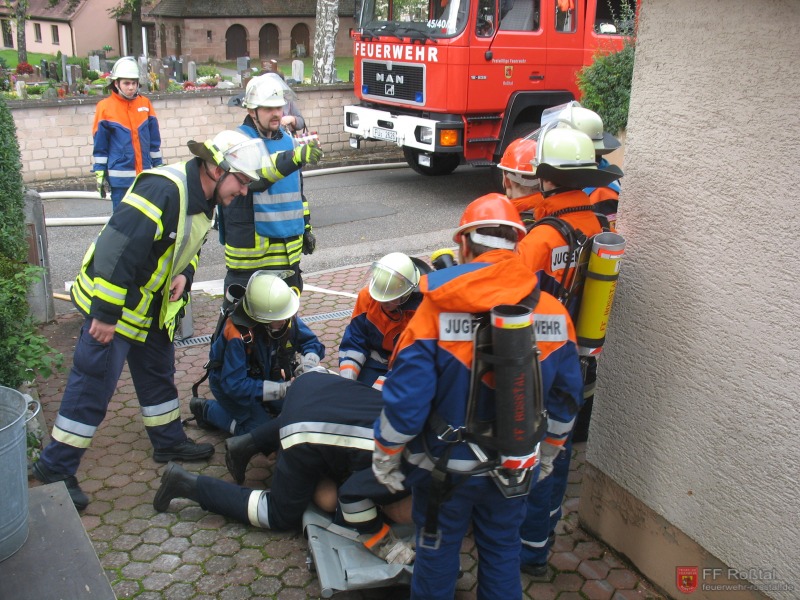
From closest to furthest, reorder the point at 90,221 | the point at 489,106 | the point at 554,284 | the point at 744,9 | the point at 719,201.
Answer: the point at 744,9, the point at 719,201, the point at 554,284, the point at 90,221, the point at 489,106

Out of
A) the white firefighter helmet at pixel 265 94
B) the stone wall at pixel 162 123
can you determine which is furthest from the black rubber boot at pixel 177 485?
the stone wall at pixel 162 123

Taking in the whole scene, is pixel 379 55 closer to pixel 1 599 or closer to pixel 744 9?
pixel 744 9

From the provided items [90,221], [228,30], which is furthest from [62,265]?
[228,30]

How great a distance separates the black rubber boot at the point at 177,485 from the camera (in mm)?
3861

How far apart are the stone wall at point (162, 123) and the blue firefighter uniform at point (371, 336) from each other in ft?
25.9

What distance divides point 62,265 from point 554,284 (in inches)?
237

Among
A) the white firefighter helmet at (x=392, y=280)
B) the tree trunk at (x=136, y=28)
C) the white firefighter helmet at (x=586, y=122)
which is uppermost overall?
the tree trunk at (x=136, y=28)

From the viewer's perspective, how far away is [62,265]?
793 centimetres

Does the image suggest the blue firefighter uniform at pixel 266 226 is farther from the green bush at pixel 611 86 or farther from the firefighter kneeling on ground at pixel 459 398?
the green bush at pixel 611 86

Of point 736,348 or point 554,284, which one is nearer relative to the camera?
point 736,348

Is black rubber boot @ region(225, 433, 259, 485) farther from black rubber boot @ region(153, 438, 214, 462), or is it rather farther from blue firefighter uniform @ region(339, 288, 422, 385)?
blue firefighter uniform @ region(339, 288, 422, 385)

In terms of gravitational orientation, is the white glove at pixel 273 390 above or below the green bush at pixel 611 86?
below

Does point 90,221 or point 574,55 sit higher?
point 574,55

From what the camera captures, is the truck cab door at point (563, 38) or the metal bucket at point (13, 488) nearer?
the metal bucket at point (13, 488)
